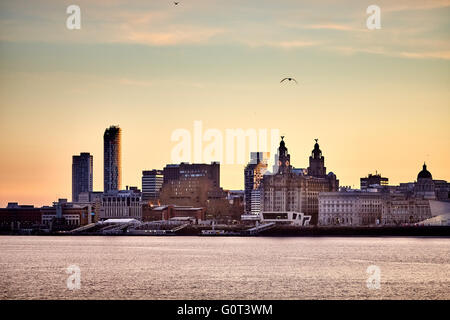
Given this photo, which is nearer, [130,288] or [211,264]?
[130,288]

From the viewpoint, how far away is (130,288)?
73000 millimetres

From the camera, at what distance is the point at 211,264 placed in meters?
104
